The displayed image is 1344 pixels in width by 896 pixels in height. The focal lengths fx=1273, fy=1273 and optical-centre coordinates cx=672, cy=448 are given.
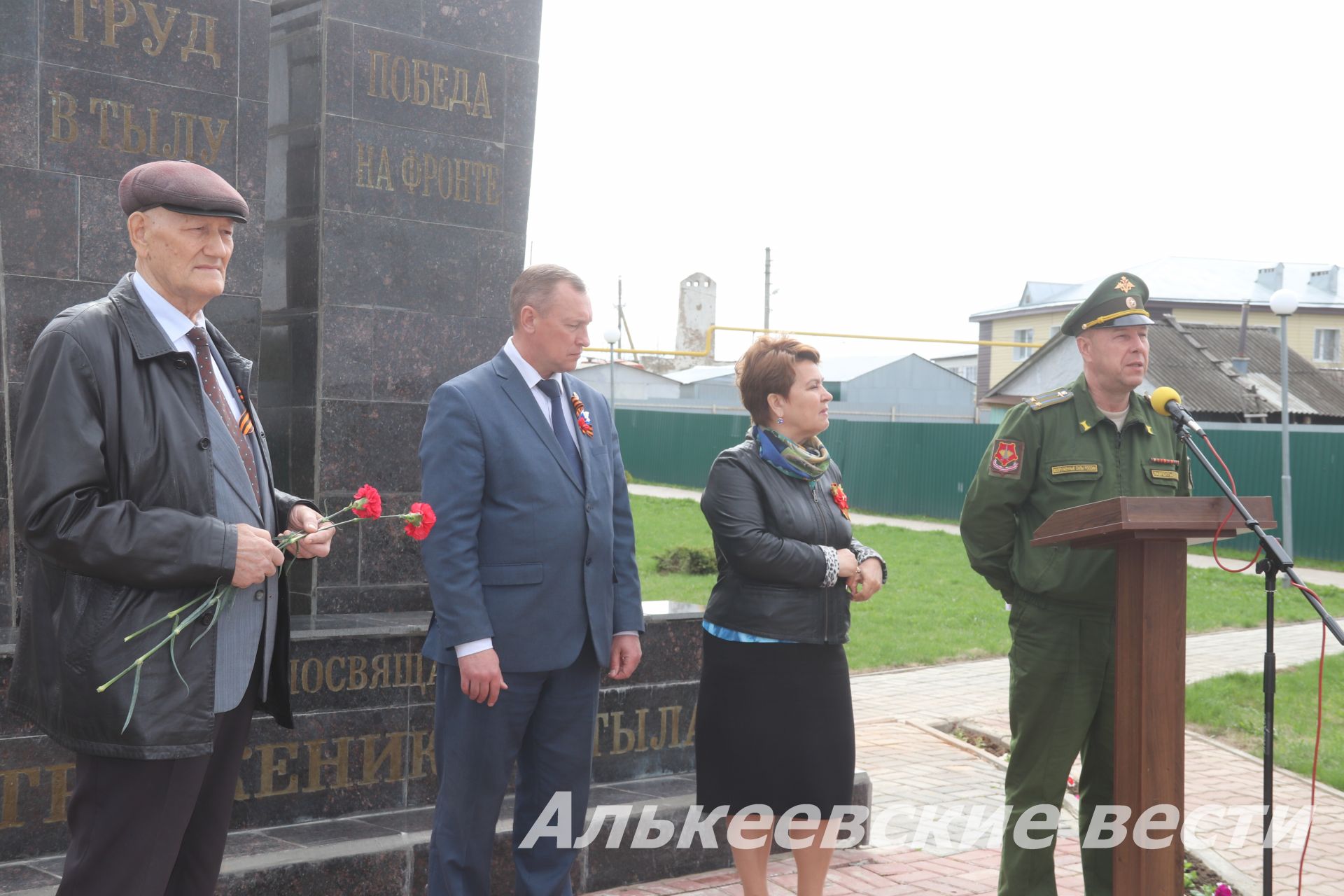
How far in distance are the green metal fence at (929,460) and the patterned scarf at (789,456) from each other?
15.2 m

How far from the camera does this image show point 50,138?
456cm


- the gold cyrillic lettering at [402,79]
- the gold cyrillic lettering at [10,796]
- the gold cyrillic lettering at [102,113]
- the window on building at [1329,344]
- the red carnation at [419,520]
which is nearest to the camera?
the red carnation at [419,520]

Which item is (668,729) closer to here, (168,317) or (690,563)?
(168,317)

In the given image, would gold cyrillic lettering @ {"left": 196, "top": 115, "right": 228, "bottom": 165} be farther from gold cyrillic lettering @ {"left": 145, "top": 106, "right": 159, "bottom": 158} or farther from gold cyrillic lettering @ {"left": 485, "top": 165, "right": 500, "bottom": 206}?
gold cyrillic lettering @ {"left": 485, "top": 165, "right": 500, "bottom": 206}

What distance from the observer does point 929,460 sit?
26.9m

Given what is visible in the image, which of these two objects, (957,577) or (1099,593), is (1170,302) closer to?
(957,577)

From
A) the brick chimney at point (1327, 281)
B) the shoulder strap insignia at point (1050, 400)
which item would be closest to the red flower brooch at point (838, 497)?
the shoulder strap insignia at point (1050, 400)

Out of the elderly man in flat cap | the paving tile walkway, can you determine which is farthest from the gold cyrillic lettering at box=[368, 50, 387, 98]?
the paving tile walkway

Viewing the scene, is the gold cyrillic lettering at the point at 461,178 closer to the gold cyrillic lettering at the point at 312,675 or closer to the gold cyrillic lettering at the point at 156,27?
the gold cyrillic lettering at the point at 156,27

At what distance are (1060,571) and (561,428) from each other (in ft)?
5.23

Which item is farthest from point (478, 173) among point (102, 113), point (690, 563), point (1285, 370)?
point (1285, 370)

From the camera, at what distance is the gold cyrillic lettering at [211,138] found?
4922 millimetres

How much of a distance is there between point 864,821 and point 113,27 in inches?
165

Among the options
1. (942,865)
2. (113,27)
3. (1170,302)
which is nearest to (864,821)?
(942,865)
